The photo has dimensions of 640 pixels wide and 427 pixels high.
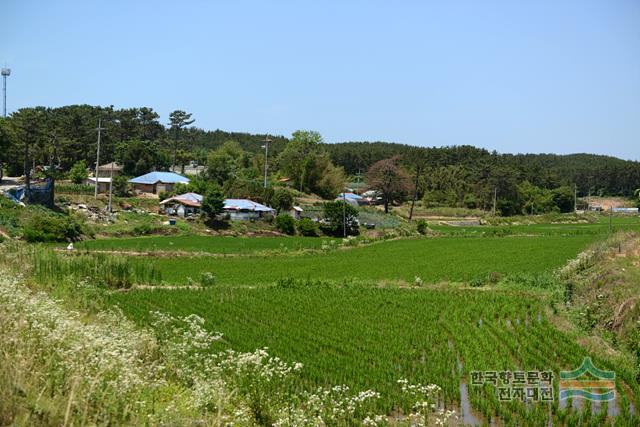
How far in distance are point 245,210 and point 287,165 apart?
2949 centimetres

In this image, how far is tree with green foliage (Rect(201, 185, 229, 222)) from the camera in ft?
149

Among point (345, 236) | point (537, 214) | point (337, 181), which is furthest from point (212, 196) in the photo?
point (537, 214)

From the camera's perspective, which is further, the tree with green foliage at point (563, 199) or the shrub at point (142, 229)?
the tree with green foliage at point (563, 199)

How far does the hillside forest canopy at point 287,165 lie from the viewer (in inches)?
2350

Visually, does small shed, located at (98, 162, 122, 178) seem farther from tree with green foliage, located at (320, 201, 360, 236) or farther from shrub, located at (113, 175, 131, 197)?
tree with green foliage, located at (320, 201, 360, 236)

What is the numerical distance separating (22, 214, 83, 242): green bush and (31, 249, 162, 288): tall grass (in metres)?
12.0

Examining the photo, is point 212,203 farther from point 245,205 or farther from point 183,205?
point 245,205

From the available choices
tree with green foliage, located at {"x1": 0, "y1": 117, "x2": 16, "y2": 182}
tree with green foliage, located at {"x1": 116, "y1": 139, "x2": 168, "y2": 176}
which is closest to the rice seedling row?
tree with green foliage, located at {"x1": 0, "y1": 117, "x2": 16, "y2": 182}

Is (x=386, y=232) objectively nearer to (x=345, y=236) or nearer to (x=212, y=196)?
(x=345, y=236)

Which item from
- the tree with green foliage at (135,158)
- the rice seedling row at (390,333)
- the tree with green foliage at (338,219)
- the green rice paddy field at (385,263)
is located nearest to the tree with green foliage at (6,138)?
the tree with green foliage at (135,158)

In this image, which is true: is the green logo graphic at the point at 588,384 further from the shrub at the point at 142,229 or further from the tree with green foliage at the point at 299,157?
the tree with green foliage at the point at 299,157

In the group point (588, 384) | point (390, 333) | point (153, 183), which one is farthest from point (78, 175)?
point (588, 384)

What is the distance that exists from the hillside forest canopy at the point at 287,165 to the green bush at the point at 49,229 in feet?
44.7

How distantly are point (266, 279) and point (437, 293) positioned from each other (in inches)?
283
